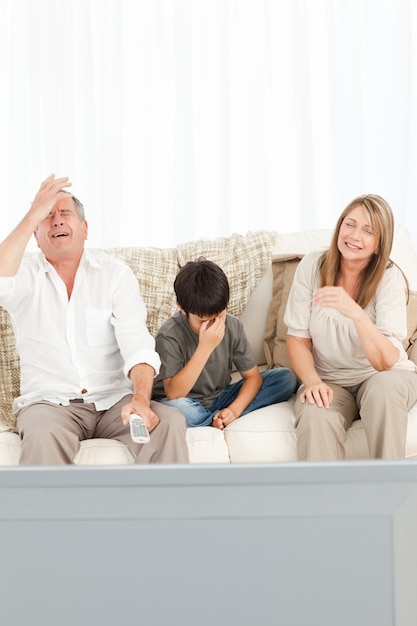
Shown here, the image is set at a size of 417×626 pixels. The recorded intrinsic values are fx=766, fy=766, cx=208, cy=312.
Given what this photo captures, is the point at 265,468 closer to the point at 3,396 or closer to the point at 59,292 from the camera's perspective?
the point at 59,292

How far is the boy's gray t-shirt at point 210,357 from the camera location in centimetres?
239

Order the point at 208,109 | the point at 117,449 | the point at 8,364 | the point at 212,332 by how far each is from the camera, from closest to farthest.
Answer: the point at 117,449
the point at 212,332
the point at 8,364
the point at 208,109

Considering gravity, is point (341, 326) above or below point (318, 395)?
above

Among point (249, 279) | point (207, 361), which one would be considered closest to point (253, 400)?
point (207, 361)

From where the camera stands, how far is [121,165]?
3.69 metres

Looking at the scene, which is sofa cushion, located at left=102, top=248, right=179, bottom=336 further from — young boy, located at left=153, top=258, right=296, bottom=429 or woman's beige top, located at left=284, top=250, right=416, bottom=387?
woman's beige top, located at left=284, top=250, right=416, bottom=387

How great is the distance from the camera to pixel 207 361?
8.01ft

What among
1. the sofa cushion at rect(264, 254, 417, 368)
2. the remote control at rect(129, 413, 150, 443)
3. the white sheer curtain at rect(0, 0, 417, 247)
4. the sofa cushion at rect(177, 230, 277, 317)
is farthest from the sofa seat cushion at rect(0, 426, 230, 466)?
the white sheer curtain at rect(0, 0, 417, 247)

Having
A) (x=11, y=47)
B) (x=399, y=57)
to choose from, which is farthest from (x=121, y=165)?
(x=399, y=57)

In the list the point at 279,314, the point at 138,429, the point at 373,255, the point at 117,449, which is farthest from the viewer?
the point at 279,314

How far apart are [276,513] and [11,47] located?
3465mm

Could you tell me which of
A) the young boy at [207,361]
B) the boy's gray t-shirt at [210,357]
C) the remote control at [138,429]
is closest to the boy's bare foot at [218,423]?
the young boy at [207,361]

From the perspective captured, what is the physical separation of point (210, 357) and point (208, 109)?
1669 mm

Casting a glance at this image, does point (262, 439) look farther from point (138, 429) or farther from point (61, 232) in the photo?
point (61, 232)
